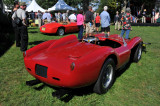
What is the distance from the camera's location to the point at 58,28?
8.89 meters

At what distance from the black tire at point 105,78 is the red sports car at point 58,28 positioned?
646 centimetres

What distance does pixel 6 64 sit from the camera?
4.05m

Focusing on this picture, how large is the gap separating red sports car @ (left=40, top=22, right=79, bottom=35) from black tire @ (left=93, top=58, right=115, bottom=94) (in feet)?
21.2

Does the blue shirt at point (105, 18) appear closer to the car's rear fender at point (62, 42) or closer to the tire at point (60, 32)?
the tire at point (60, 32)

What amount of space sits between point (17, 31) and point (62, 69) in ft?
13.4

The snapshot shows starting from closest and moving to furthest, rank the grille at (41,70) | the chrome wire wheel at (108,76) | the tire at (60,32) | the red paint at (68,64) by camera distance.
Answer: the red paint at (68,64), the grille at (41,70), the chrome wire wheel at (108,76), the tire at (60,32)

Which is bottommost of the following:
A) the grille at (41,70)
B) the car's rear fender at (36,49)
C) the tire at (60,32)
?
the grille at (41,70)

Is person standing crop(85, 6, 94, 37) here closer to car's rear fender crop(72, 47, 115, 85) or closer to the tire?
the tire

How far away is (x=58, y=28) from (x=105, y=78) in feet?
22.1

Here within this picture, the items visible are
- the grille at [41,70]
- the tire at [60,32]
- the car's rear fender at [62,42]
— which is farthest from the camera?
the tire at [60,32]

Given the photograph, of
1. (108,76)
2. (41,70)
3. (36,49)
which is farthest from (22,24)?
(108,76)

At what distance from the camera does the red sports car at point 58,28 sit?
28.3 ft

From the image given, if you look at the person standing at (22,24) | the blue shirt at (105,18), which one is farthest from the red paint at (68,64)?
the blue shirt at (105,18)

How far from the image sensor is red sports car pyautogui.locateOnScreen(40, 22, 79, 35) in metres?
8.63
